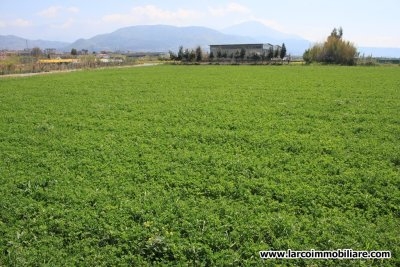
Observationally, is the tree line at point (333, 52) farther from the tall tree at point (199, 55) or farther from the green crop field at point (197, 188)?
the green crop field at point (197, 188)

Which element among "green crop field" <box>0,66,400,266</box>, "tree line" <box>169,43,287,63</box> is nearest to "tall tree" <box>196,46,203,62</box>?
"tree line" <box>169,43,287,63</box>

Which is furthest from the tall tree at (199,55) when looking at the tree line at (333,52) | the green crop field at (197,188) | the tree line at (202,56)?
the green crop field at (197,188)

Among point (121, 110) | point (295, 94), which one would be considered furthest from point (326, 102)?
point (121, 110)

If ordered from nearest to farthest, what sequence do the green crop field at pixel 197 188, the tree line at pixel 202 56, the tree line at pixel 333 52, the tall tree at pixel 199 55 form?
the green crop field at pixel 197 188, the tree line at pixel 333 52, the tree line at pixel 202 56, the tall tree at pixel 199 55

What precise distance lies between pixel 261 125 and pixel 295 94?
9082mm

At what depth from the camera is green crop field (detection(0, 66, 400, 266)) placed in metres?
5.14

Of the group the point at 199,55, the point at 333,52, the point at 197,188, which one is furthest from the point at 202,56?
the point at 197,188

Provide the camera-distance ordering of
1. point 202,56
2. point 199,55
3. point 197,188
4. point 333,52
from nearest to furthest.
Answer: point 197,188, point 333,52, point 199,55, point 202,56

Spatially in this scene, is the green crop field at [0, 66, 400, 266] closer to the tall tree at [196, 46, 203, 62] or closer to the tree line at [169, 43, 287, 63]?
the tree line at [169, 43, 287, 63]

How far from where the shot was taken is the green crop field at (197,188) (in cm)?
514

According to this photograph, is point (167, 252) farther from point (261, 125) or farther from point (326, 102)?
point (326, 102)

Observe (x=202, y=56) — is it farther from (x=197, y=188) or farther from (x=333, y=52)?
(x=197, y=188)

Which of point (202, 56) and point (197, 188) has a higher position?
point (202, 56)

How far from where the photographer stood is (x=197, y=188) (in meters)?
7.04
